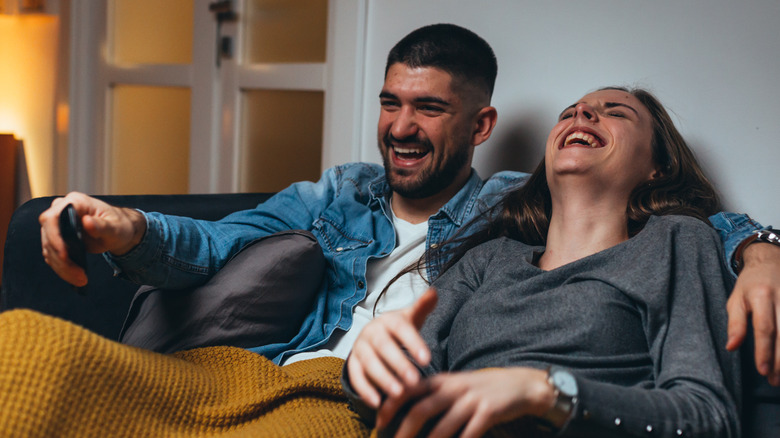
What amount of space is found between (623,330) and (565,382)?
25cm

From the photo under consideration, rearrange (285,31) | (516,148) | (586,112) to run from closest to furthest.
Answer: (586,112) → (516,148) → (285,31)

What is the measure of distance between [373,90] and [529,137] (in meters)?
0.58

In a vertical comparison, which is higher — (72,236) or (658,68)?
(658,68)

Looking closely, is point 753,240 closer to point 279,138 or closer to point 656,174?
point 656,174

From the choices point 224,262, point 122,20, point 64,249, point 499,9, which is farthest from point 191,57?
point 64,249

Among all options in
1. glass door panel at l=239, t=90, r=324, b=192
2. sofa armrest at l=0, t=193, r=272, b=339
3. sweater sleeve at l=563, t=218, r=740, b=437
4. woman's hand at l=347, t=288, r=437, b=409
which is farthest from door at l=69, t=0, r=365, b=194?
woman's hand at l=347, t=288, r=437, b=409

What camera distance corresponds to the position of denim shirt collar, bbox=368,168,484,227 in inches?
57.4

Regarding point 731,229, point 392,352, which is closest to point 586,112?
point 731,229

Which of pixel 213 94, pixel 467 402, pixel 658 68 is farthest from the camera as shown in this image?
pixel 213 94

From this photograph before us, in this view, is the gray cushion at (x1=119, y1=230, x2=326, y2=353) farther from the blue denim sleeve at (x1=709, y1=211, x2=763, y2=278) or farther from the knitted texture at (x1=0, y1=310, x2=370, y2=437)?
the blue denim sleeve at (x1=709, y1=211, x2=763, y2=278)

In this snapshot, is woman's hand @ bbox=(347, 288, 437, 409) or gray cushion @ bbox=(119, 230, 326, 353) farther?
gray cushion @ bbox=(119, 230, 326, 353)

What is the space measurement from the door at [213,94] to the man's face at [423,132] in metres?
0.64

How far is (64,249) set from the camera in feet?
3.17

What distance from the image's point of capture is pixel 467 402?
71 centimetres
